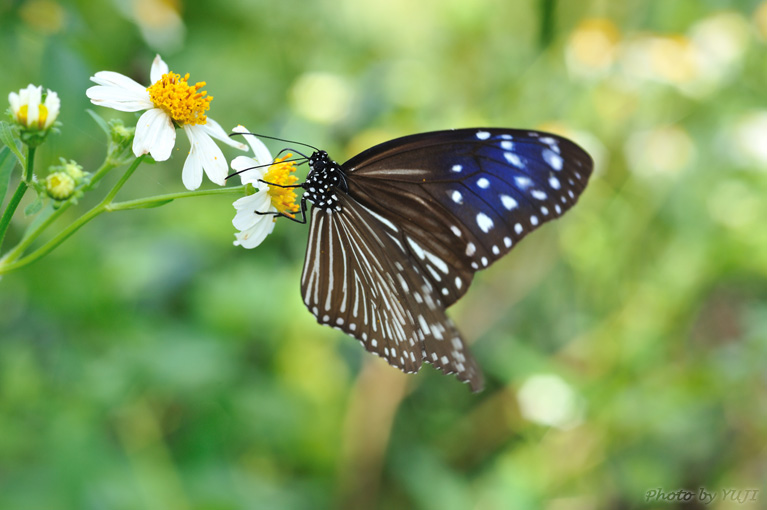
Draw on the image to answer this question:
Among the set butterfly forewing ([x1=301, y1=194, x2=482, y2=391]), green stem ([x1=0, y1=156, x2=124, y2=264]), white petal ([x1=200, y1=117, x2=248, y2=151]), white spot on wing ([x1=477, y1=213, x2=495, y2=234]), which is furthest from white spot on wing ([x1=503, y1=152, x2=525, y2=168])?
green stem ([x1=0, y1=156, x2=124, y2=264])

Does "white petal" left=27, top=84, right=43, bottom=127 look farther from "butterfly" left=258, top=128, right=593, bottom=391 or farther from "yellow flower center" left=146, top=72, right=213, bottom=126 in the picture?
"butterfly" left=258, top=128, right=593, bottom=391

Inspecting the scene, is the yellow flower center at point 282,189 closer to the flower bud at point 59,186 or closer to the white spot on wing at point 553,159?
the flower bud at point 59,186

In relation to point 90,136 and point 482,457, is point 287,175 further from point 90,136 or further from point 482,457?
point 482,457

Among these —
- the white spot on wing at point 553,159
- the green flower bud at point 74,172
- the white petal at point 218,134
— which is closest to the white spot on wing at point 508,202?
the white spot on wing at point 553,159

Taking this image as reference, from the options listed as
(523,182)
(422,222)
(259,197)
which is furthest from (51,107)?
(523,182)

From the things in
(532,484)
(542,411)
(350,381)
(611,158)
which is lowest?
(532,484)

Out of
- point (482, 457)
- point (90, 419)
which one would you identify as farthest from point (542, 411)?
point (90, 419)

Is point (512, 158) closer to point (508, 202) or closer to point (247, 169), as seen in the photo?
point (508, 202)
